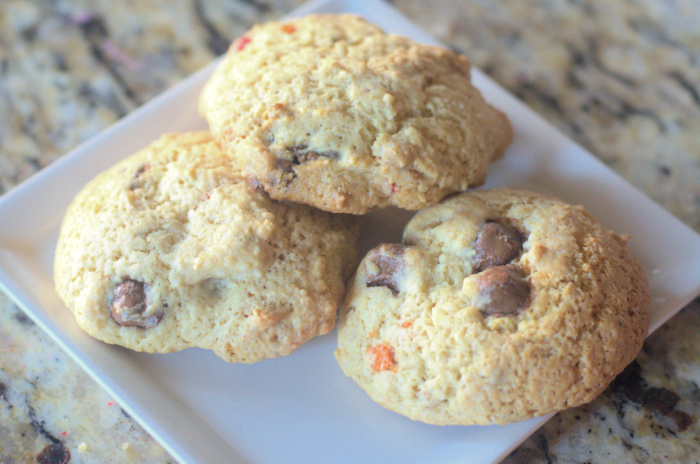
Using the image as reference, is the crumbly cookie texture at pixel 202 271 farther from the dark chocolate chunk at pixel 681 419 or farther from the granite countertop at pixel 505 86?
the dark chocolate chunk at pixel 681 419

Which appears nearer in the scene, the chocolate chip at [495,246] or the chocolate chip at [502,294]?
the chocolate chip at [502,294]

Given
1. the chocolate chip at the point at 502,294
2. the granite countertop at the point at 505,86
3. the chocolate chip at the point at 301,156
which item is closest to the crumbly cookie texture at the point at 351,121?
the chocolate chip at the point at 301,156

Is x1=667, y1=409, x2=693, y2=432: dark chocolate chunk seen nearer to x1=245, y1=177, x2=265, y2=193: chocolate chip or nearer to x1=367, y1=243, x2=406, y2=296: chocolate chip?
x1=367, y1=243, x2=406, y2=296: chocolate chip

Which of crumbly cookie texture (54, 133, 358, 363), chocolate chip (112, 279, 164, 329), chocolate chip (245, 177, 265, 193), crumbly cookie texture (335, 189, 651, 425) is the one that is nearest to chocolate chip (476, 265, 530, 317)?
crumbly cookie texture (335, 189, 651, 425)

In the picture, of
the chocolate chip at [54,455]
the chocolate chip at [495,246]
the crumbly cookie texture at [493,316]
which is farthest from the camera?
the chocolate chip at [54,455]

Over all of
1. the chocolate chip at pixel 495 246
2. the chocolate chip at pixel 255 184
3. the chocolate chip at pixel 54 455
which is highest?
the chocolate chip at pixel 495 246

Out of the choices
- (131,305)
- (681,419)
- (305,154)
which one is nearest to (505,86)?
(305,154)
